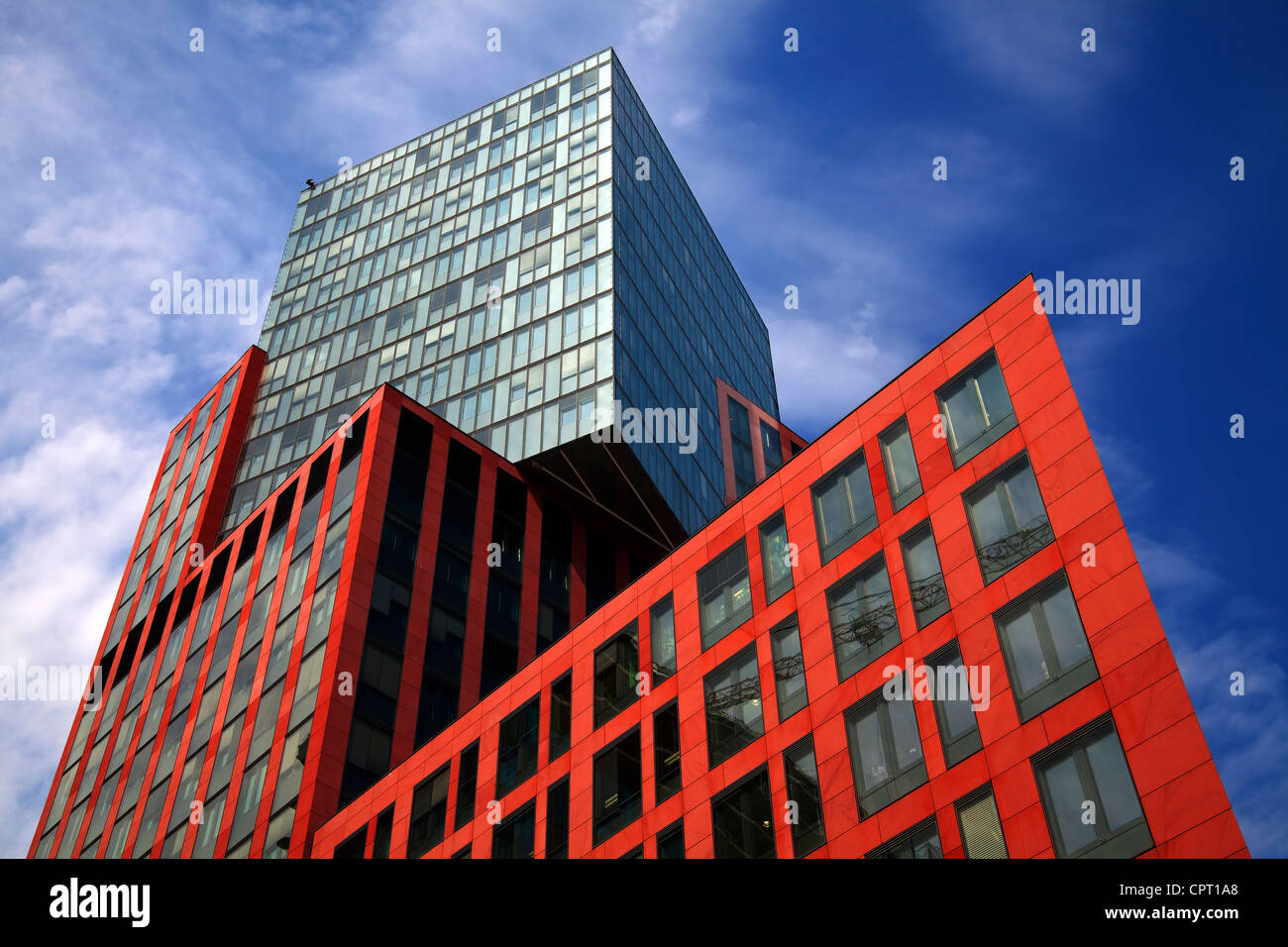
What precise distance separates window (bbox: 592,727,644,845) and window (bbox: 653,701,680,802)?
839 mm

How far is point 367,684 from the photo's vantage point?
5838 centimetres

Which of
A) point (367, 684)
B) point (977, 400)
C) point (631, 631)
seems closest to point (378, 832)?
point (367, 684)

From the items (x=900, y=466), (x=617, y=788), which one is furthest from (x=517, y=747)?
(x=900, y=466)

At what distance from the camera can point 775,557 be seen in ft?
129

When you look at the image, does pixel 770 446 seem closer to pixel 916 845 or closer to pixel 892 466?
pixel 892 466

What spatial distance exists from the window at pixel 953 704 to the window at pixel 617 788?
11.4m

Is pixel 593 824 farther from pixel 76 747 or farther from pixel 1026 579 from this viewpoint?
pixel 76 747

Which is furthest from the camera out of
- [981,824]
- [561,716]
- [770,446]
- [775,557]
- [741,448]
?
[770,446]

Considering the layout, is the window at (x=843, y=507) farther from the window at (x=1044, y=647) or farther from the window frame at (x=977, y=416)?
the window at (x=1044, y=647)

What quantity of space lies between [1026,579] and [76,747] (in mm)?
71614

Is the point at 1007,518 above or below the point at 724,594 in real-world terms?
below

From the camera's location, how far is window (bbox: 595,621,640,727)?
138ft

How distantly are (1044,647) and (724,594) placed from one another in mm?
13115

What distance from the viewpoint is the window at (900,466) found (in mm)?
35750
